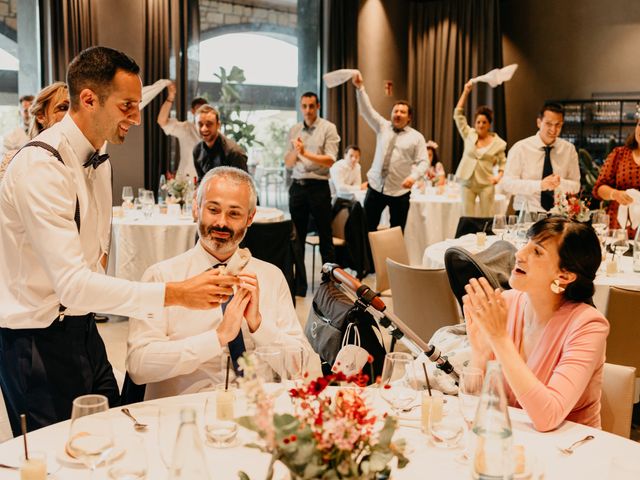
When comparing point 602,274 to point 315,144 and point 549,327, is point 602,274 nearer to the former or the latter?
point 549,327

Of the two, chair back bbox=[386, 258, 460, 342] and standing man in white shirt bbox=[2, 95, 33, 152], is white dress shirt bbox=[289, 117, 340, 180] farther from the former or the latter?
chair back bbox=[386, 258, 460, 342]

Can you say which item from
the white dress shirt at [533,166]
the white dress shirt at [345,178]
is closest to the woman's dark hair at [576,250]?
the white dress shirt at [533,166]

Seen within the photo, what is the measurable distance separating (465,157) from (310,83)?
3676mm

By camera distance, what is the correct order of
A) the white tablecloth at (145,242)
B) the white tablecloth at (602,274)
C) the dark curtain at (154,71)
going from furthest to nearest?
the dark curtain at (154,71)
the white tablecloth at (145,242)
the white tablecloth at (602,274)

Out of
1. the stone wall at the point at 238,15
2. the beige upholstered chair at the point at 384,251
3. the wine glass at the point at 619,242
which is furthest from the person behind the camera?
the stone wall at the point at 238,15

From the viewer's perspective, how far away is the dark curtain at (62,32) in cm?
801

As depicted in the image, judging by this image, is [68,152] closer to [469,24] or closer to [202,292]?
[202,292]

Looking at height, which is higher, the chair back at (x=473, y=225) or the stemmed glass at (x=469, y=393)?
the chair back at (x=473, y=225)

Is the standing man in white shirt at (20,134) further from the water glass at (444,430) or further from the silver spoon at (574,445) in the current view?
the silver spoon at (574,445)

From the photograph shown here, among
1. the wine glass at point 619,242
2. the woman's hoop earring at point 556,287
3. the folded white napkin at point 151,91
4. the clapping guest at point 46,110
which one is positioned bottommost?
the wine glass at point 619,242

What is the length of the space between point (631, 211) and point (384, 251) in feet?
5.53

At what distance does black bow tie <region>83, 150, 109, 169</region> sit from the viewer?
2.42m

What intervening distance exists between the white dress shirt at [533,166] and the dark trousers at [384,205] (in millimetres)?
1667

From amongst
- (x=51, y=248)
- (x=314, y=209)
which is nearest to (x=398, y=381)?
(x=51, y=248)
